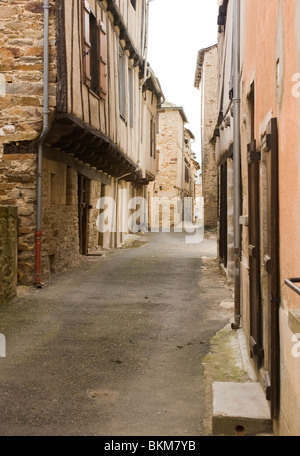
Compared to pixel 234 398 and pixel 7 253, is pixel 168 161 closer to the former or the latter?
pixel 7 253

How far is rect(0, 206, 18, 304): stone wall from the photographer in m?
7.13

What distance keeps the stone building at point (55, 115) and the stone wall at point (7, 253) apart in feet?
2.66

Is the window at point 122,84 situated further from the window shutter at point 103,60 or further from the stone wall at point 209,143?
the stone wall at point 209,143

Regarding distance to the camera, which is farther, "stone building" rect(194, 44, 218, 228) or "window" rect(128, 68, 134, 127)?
"stone building" rect(194, 44, 218, 228)

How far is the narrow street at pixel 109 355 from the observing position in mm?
3562

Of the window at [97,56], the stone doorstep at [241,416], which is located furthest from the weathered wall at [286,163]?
the window at [97,56]

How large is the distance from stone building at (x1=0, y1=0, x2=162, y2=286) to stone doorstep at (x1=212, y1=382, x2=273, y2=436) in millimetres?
5443

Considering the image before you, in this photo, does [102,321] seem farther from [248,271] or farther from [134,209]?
[134,209]

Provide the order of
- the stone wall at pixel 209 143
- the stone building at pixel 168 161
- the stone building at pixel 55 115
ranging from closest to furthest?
the stone building at pixel 55 115 < the stone wall at pixel 209 143 < the stone building at pixel 168 161

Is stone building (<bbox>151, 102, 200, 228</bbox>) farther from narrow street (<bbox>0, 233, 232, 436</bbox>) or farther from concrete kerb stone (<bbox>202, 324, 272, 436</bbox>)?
concrete kerb stone (<bbox>202, 324, 272, 436</bbox>)

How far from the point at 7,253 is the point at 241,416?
489 cm

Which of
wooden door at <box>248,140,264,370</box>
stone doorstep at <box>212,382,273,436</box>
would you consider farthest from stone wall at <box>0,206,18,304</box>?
stone doorstep at <box>212,382,273,436</box>

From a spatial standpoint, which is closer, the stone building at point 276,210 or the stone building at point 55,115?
the stone building at point 276,210

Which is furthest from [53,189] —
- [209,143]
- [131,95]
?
[209,143]
